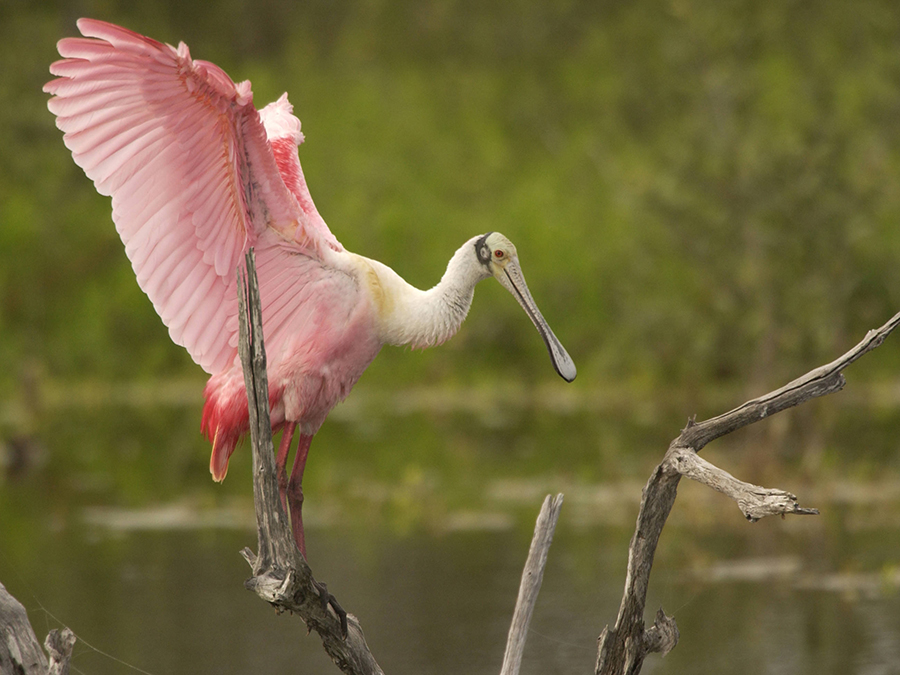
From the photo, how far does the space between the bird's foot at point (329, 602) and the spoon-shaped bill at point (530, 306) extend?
951mm

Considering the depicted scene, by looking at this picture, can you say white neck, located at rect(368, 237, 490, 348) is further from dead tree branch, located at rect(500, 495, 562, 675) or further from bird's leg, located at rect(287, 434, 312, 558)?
dead tree branch, located at rect(500, 495, 562, 675)

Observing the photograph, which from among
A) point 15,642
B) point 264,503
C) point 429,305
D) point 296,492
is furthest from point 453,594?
point 264,503

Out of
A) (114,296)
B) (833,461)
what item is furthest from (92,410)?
(833,461)

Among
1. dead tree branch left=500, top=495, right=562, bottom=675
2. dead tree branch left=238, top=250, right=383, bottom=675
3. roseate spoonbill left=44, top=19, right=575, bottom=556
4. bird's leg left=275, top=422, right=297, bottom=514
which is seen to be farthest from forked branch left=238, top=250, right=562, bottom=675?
dead tree branch left=500, top=495, right=562, bottom=675

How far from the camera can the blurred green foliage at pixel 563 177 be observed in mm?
11500

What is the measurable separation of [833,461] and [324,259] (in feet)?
22.7

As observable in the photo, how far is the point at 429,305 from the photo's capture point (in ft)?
15.0

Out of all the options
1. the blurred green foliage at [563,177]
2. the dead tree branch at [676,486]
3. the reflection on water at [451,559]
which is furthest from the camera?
the blurred green foliage at [563,177]

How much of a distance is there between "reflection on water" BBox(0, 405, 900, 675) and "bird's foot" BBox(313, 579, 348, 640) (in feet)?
7.00

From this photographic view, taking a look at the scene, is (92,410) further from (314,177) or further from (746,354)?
(746,354)

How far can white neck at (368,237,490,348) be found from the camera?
15.0 ft

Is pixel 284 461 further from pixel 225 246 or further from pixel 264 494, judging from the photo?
pixel 225 246

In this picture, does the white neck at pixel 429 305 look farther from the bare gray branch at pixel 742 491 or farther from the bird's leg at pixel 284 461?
the bare gray branch at pixel 742 491

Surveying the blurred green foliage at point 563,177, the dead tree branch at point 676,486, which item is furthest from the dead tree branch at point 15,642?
the blurred green foliage at point 563,177
